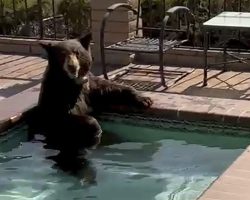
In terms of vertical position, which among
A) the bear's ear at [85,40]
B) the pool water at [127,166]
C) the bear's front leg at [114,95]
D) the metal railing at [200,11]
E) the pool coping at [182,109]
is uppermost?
the bear's ear at [85,40]

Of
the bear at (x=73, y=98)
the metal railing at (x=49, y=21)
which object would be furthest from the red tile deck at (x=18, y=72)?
the metal railing at (x=49, y=21)

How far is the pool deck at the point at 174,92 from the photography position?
6.03 meters

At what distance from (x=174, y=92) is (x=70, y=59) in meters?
1.46

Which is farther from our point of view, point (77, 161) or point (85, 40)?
point (85, 40)

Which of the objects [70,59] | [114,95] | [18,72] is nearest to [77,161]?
[70,59]

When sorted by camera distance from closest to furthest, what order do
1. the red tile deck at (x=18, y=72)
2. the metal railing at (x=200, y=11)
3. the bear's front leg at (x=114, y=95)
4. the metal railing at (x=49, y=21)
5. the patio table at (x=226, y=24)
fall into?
1. the bear's front leg at (x=114, y=95)
2. the patio table at (x=226, y=24)
3. the red tile deck at (x=18, y=72)
4. the metal railing at (x=200, y=11)
5. the metal railing at (x=49, y=21)

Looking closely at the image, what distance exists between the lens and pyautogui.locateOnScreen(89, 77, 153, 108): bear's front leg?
6.25 m

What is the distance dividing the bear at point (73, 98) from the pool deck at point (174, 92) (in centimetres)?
26

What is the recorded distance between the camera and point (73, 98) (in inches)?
236

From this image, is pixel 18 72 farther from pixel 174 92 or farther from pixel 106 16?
pixel 174 92

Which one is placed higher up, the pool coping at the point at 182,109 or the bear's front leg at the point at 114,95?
the bear's front leg at the point at 114,95

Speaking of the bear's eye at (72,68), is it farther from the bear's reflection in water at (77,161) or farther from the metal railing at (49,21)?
the metal railing at (49,21)

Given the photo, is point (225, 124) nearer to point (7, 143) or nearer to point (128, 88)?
point (128, 88)

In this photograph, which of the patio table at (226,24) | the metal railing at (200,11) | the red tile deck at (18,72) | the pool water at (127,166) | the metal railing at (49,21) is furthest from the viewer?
the metal railing at (49,21)
